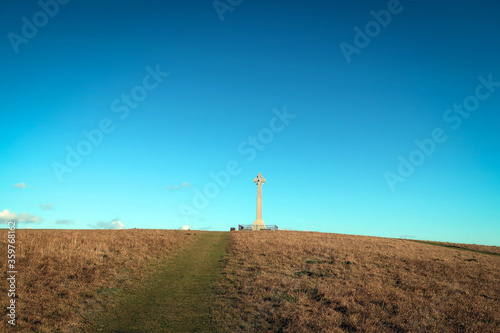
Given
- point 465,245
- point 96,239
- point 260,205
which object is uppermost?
point 260,205

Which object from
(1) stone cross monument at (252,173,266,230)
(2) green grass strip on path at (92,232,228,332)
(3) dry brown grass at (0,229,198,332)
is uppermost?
(1) stone cross monument at (252,173,266,230)

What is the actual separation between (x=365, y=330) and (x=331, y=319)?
1116 mm

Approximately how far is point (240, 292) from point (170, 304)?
301cm

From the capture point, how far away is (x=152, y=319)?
10.3 m

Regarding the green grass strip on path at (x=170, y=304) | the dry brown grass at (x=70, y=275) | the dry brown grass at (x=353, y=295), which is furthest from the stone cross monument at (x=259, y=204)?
the green grass strip on path at (x=170, y=304)

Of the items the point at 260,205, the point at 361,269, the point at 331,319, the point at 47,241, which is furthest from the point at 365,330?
the point at 260,205

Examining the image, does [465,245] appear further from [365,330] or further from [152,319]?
[152,319]

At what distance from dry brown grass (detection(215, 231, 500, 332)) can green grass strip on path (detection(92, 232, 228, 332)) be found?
0.79 meters

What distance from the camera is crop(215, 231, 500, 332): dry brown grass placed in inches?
390

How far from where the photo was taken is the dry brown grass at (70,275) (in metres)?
10.4

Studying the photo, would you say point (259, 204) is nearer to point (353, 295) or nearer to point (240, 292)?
point (240, 292)

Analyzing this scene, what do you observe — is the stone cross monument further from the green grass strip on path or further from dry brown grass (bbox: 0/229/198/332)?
the green grass strip on path

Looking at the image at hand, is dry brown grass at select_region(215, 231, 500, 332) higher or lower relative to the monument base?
lower

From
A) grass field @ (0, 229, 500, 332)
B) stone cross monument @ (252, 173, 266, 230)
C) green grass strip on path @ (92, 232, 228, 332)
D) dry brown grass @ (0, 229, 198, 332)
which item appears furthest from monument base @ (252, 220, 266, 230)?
green grass strip on path @ (92, 232, 228, 332)
